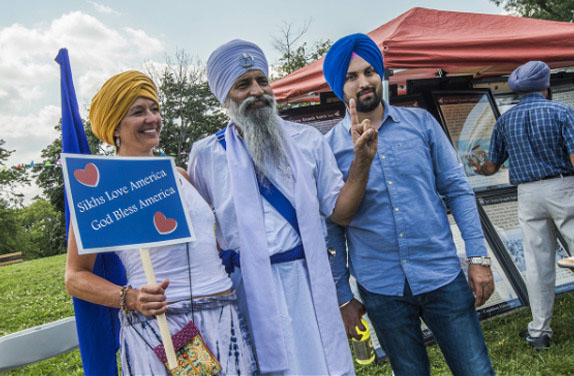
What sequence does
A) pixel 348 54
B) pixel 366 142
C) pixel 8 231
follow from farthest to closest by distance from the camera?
1. pixel 8 231
2. pixel 348 54
3. pixel 366 142

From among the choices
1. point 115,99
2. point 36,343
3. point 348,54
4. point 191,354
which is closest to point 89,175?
point 115,99

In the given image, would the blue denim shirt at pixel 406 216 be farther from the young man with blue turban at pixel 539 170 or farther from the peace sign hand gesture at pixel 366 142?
the young man with blue turban at pixel 539 170

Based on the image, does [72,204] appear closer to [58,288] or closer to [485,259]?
[485,259]

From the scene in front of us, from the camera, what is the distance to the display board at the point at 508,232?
4.68 metres

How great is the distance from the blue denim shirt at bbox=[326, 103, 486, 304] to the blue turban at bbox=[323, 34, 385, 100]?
8.8 inches

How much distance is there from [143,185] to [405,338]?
51.3 inches

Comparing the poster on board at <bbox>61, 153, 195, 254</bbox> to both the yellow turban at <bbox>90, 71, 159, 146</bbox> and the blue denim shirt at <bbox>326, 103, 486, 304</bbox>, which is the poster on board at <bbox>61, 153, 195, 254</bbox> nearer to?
the yellow turban at <bbox>90, 71, 159, 146</bbox>

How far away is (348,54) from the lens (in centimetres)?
206

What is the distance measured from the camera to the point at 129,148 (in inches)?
69.2

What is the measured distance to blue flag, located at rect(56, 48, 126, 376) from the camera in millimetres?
1720

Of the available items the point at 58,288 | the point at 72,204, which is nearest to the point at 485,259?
the point at 72,204

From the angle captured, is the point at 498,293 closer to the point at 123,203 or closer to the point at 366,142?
the point at 366,142

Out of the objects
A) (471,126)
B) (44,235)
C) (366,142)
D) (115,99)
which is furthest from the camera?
(44,235)

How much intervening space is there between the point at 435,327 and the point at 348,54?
1.31 meters
